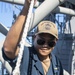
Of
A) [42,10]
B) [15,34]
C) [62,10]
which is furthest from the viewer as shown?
[62,10]

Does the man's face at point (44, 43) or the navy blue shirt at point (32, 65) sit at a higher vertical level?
the man's face at point (44, 43)

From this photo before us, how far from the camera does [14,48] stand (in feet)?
8.12

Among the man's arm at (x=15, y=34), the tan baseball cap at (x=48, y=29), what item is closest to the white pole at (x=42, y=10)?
the tan baseball cap at (x=48, y=29)

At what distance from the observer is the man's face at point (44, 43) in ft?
8.69

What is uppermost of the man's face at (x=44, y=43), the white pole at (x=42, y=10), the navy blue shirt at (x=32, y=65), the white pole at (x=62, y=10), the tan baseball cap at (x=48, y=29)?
the white pole at (x=62, y=10)

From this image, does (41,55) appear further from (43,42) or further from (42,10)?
(42,10)

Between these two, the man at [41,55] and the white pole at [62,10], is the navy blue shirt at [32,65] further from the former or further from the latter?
the white pole at [62,10]

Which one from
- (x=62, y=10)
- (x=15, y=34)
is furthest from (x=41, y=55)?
(x=62, y=10)

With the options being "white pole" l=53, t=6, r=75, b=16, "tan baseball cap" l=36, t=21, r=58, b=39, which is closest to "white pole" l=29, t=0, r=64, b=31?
"tan baseball cap" l=36, t=21, r=58, b=39

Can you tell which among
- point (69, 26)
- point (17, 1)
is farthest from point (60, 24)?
point (17, 1)

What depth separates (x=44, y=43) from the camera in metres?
2.67

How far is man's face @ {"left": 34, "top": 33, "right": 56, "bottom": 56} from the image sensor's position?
8.69 feet

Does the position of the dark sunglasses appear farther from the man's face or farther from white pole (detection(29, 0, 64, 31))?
white pole (detection(29, 0, 64, 31))

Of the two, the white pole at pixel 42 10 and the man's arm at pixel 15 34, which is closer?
the man's arm at pixel 15 34
